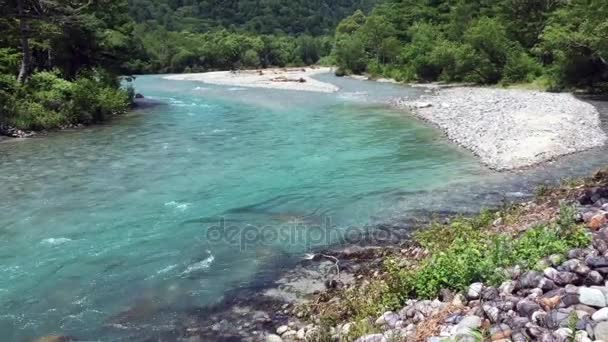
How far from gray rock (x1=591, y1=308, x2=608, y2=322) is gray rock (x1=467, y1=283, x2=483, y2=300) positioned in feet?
5.58

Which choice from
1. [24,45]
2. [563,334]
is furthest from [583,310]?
[24,45]

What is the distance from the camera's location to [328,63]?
396 ft

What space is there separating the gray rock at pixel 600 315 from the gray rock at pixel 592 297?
187 millimetres

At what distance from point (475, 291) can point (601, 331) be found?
2058 mm

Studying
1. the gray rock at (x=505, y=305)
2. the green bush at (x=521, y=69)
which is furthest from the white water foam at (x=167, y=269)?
the green bush at (x=521, y=69)

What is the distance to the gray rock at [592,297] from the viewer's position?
646 centimetres

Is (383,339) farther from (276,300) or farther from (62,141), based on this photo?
(62,141)

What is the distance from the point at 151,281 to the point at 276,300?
2.98 meters

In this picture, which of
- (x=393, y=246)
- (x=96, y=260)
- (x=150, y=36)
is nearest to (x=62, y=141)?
(x=96, y=260)

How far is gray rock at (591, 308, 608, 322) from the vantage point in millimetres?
6117

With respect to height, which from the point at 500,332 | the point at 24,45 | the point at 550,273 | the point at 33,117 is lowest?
the point at 33,117

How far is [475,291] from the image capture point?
779cm

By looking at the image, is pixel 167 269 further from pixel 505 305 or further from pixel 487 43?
pixel 487 43

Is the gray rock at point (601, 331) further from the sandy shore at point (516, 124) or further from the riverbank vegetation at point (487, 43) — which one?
the riverbank vegetation at point (487, 43)
